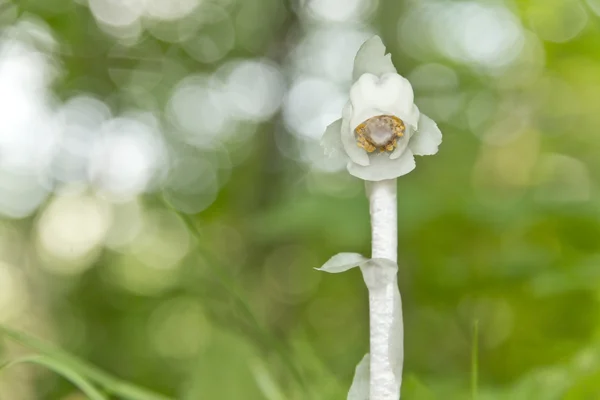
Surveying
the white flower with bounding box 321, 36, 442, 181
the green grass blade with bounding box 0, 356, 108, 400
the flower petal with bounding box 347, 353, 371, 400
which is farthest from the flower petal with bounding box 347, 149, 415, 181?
the green grass blade with bounding box 0, 356, 108, 400

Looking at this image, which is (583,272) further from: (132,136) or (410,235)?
(132,136)

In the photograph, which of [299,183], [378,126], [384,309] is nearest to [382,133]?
[378,126]

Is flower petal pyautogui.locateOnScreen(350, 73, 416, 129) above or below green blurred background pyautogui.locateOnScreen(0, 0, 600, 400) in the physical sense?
below

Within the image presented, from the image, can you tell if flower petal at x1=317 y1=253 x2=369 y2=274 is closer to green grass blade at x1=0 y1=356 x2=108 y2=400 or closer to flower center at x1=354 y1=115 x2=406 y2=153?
flower center at x1=354 y1=115 x2=406 y2=153

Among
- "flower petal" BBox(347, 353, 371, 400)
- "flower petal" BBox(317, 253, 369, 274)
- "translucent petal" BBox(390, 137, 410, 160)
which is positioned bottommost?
"flower petal" BBox(347, 353, 371, 400)

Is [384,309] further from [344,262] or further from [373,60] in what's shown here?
[373,60]

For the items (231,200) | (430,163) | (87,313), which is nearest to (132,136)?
(231,200)
